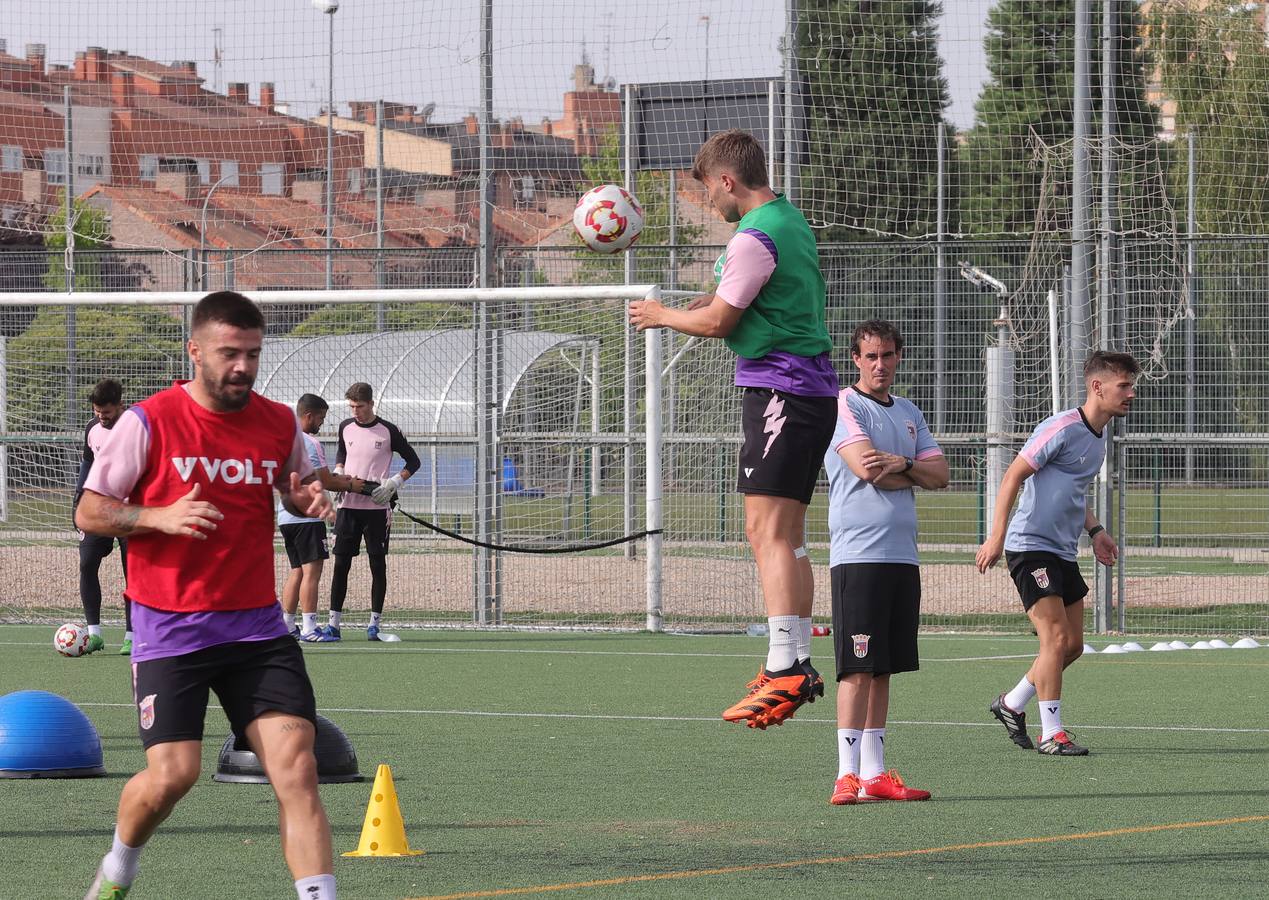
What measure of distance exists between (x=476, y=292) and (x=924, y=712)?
7287mm

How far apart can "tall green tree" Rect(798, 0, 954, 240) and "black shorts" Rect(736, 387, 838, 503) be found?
10149 mm

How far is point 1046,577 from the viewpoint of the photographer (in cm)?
995

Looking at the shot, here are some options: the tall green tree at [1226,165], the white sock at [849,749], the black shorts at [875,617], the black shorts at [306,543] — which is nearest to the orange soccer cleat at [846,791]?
the white sock at [849,749]

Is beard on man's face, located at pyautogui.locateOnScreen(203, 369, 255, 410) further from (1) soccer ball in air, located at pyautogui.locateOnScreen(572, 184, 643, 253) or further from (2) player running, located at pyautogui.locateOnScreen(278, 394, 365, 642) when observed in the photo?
(2) player running, located at pyautogui.locateOnScreen(278, 394, 365, 642)

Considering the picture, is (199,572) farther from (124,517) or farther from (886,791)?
(886,791)

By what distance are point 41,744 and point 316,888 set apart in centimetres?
401

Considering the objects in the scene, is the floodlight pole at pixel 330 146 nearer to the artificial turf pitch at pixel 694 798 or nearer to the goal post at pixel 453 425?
the goal post at pixel 453 425

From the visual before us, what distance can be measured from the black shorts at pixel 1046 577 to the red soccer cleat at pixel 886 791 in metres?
2.19

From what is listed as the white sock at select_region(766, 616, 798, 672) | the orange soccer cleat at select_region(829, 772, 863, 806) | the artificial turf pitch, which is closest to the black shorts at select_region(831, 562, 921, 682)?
the orange soccer cleat at select_region(829, 772, 863, 806)

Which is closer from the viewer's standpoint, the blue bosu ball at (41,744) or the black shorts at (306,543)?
the blue bosu ball at (41,744)

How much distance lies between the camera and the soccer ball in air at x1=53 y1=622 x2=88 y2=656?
47.3 ft

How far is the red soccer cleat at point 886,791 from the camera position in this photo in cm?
802

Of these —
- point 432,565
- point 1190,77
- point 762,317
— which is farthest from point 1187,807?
point 1190,77

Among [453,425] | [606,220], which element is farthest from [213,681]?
[453,425]
